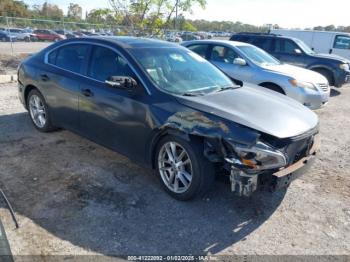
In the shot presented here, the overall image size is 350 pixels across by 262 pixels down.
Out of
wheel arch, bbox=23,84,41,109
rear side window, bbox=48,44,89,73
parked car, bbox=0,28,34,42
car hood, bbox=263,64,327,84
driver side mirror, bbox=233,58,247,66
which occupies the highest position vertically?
rear side window, bbox=48,44,89,73

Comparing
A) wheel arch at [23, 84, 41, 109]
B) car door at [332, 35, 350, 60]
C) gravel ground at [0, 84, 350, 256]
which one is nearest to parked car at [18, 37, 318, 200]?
gravel ground at [0, 84, 350, 256]

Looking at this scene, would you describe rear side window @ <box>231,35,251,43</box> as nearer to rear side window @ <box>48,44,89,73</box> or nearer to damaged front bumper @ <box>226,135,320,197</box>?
rear side window @ <box>48,44,89,73</box>

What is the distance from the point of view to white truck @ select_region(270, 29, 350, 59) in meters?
15.3

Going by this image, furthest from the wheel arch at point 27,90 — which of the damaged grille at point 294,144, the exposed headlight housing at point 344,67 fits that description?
the exposed headlight housing at point 344,67

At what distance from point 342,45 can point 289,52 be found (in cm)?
648

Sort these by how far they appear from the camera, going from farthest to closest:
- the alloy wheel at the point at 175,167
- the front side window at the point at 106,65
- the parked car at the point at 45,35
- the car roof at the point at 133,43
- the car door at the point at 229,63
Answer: the parked car at the point at 45,35 < the car door at the point at 229,63 < the car roof at the point at 133,43 < the front side window at the point at 106,65 < the alloy wheel at the point at 175,167

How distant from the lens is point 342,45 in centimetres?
1538

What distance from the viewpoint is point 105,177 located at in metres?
3.95

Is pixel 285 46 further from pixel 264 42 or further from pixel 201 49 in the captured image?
pixel 201 49

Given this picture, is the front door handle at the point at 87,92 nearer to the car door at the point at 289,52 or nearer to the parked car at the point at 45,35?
the car door at the point at 289,52

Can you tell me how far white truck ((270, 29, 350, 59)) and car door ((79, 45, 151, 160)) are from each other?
1380 centimetres

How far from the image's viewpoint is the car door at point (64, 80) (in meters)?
4.37

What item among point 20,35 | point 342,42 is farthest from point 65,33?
point 342,42

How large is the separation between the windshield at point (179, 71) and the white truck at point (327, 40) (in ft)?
42.5
